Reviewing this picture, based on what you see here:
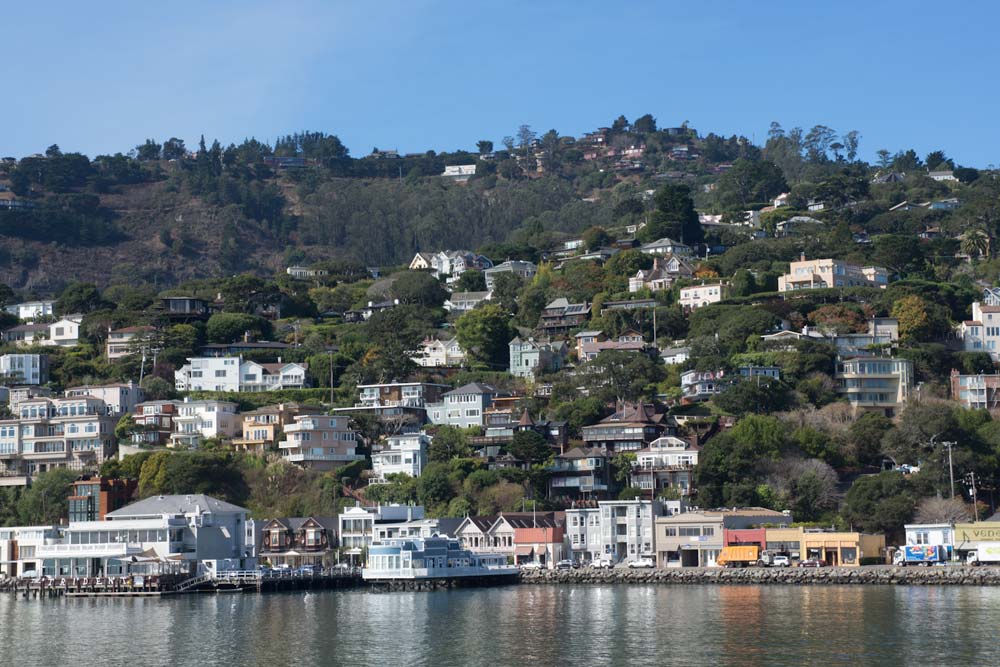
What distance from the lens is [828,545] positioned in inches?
2889

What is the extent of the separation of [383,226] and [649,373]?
3999 inches

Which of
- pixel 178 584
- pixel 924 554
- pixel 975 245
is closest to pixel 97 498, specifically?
pixel 178 584

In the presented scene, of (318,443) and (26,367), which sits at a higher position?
(26,367)

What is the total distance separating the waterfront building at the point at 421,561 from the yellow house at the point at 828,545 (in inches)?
542

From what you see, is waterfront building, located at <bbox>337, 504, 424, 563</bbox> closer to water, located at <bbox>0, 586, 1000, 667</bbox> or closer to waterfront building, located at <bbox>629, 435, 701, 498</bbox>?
water, located at <bbox>0, 586, 1000, 667</bbox>

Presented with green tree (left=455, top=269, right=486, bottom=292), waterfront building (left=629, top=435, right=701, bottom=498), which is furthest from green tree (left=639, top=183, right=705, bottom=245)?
waterfront building (left=629, top=435, right=701, bottom=498)

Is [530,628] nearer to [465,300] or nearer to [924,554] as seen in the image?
[924,554]

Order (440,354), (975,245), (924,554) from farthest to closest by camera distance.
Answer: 1. (975,245)
2. (440,354)
3. (924,554)

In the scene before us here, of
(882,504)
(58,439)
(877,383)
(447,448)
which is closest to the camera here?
(882,504)

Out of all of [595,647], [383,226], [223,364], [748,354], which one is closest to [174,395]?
[223,364]

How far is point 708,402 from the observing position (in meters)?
90.9

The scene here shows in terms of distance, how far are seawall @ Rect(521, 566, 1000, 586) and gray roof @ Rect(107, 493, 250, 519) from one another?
643 inches

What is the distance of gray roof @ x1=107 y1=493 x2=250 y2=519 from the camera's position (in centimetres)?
7831

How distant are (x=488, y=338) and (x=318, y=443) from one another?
21.3m
